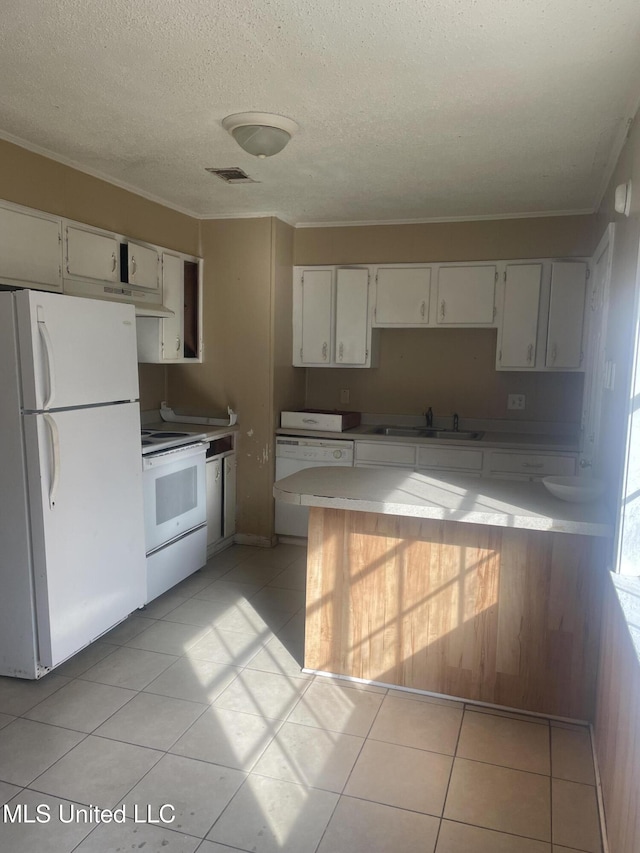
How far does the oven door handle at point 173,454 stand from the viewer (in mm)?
3314

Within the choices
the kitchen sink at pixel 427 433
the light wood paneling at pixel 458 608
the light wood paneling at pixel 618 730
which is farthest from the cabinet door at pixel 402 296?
the light wood paneling at pixel 618 730

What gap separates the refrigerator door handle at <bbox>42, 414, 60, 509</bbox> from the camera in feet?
8.27

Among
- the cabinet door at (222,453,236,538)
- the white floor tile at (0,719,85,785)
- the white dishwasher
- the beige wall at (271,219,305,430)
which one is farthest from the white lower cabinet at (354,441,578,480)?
the white floor tile at (0,719,85,785)

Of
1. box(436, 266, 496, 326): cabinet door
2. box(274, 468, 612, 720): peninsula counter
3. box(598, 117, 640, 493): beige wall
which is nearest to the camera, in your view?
box(598, 117, 640, 493): beige wall

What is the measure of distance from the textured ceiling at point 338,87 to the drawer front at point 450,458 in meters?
1.61

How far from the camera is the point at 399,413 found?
475 centimetres

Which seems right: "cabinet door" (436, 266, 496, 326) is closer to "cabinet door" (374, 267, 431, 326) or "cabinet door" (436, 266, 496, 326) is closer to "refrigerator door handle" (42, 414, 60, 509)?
"cabinet door" (374, 267, 431, 326)

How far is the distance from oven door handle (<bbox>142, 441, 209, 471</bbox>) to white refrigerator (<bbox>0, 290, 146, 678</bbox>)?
11.8 inches

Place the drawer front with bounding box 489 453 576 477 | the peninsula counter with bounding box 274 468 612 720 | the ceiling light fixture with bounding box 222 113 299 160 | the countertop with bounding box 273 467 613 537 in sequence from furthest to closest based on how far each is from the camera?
the drawer front with bounding box 489 453 576 477, the ceiling light fixture with bounding box 222 113 299 160, the peninsula counter with bounding box 274 468 612 720, the countertop with bounding box 273 467 613 537

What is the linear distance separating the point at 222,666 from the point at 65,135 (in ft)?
8.33

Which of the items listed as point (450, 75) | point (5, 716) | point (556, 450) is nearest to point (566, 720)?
point (556, 450)

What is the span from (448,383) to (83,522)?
9.33 feet

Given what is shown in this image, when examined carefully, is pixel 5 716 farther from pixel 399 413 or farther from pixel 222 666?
pixel 399 413

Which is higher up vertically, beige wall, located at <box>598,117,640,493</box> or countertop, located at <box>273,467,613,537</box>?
beige wall, located at <box>598,117,640,493</box>
